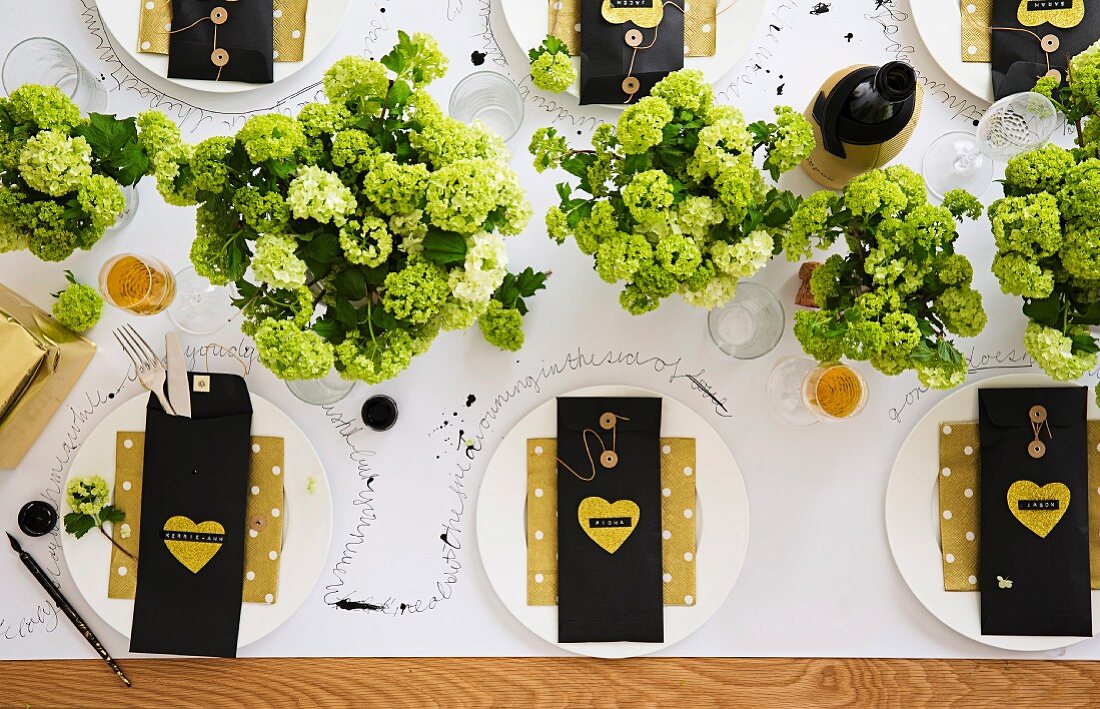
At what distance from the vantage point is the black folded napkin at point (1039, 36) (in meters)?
1.36

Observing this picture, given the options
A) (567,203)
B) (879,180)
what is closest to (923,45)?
(879,180)

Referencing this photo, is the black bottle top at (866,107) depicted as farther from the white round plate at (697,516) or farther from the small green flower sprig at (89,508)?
the small green flower sprig at (89,508)

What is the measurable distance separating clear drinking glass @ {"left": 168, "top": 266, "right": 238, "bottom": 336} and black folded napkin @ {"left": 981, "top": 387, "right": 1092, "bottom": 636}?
1.38 m

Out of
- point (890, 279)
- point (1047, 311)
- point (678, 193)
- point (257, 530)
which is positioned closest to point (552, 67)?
point (678, 193)

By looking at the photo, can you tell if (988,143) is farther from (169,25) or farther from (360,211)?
(169,25)

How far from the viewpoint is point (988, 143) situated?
1.35 metres

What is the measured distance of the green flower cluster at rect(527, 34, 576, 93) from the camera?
132 cm

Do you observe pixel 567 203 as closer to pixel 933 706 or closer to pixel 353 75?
pixel 353 75

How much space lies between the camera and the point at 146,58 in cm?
142

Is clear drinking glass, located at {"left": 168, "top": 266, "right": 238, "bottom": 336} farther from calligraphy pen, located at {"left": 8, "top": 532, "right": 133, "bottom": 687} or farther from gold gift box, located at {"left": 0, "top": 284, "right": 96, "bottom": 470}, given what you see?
calligraphy pen, located at {"left": 8, "top": 532, "right": 133, "bottom": 687}

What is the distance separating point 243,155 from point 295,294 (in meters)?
0.19

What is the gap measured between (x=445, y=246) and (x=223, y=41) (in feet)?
2.42

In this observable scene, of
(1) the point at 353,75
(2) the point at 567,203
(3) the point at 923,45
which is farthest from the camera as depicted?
(3) the point at 923,45

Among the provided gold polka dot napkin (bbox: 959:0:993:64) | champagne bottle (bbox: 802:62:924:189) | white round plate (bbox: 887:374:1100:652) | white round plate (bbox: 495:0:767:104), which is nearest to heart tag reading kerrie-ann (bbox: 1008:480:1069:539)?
white round plate (bbox: 887:374:1100:652)
